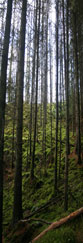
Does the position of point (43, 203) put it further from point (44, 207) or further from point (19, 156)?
point (19, 156)

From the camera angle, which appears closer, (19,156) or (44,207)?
(19,156)

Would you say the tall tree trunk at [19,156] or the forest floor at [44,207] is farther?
Result: the tall tree trunk at [19,156]

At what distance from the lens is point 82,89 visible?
12.5 metres

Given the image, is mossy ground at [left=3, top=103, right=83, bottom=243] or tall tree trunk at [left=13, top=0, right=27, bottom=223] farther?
tall tree trunk at [left=13, top=0, right=27, bottom=223]

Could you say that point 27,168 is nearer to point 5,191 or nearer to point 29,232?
point 5,191

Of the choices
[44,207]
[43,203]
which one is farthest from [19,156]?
[43,203]

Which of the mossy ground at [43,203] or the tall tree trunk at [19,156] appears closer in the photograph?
the mossy ground at [43,203]

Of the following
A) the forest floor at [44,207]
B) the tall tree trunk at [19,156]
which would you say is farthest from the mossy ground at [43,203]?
the tall tree trunk at [19,156]

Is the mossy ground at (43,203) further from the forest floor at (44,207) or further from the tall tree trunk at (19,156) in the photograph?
the tall tree trunk at (19,156)

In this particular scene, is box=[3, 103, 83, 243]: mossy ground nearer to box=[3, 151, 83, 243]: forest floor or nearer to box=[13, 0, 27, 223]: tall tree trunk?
box=[3, 151, 83, 243]: forest floor

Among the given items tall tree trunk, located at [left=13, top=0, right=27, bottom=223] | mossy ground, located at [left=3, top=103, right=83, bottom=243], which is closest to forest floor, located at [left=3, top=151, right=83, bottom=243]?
mossy ground, located at [left=3, top=103, right=83, bottom=243]

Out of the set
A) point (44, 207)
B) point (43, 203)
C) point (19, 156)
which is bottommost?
point (43, 203)

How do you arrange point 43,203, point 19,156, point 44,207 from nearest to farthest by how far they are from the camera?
1. point 19,156
2. point 44,207
3. point 43,203

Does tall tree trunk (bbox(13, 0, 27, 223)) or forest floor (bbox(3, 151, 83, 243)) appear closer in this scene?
forest floor (bbox(3, 151, 83, 243))
